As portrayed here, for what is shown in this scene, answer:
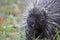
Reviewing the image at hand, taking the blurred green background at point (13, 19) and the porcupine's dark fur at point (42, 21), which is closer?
the porcupine's dark fur at point (42, 21)

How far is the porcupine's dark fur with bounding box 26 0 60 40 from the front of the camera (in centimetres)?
455

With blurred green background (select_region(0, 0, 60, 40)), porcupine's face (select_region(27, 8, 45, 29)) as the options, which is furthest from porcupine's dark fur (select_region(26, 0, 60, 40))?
blurred green background (select_region(0, 0, 60, 40))

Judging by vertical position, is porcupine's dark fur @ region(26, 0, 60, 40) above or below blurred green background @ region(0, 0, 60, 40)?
above

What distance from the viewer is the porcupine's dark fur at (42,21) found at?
179 inches

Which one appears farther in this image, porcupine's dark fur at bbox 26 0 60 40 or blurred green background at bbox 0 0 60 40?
blurred green background at bbox 0 0 60 40

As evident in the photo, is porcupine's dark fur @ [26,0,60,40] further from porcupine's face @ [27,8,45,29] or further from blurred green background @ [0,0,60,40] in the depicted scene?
blurred green background @ [0,0,60,40]

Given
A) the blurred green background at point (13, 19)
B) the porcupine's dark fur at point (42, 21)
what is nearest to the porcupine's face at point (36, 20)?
the porcupine's dark fur at point (42, 21)

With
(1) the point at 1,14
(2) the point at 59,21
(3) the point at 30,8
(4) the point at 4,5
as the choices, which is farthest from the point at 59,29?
(4) the point at 4,5

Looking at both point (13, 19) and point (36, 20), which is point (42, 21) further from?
point (13, 19)

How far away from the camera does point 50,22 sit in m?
4.60

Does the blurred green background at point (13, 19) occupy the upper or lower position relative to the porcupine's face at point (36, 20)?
lower

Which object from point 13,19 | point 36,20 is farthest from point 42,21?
point 13,19

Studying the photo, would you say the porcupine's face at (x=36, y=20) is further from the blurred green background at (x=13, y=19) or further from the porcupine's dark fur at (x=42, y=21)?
the blurred green background at (x=13, y=19)

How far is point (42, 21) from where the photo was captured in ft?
15.0
